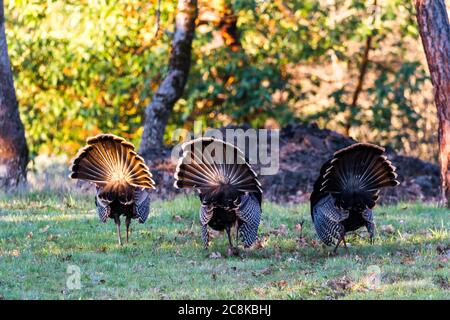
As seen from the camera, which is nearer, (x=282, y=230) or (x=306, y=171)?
(x=282, y=230)

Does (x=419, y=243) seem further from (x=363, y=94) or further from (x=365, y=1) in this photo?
(x=363, y=94)

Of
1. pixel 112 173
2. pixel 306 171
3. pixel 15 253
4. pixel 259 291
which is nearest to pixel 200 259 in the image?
pixel 112 173

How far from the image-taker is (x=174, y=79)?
63.7 feet

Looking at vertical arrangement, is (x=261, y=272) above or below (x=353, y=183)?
below

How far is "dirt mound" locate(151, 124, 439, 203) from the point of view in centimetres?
1703

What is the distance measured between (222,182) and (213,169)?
20cm

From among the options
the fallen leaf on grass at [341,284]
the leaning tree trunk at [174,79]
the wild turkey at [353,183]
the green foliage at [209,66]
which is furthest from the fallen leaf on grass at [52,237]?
the green foliage at [209,66]

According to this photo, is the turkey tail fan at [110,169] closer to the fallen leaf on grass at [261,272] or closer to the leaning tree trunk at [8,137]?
the fallen leaf on grass at [261,272]

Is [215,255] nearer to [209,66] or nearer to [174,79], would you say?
[174,79]

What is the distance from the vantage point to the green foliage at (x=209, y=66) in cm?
2097

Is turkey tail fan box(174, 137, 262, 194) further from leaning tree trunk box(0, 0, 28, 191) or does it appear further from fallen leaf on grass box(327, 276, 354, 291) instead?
leaning tree trunk box(0, 0, 28, 191)

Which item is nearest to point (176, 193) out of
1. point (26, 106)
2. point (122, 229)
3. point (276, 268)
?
point (122, 229)

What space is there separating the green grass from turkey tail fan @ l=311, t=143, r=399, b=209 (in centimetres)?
76

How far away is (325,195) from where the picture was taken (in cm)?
1052
